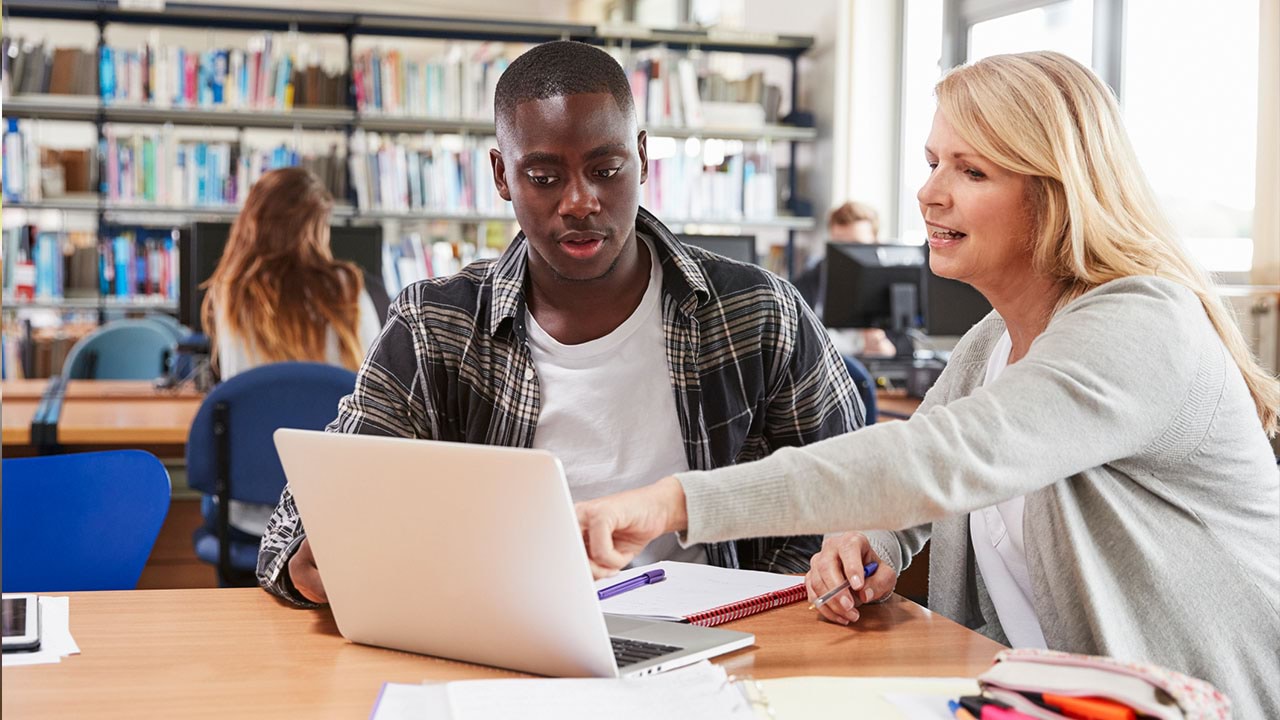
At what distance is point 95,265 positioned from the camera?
18.1ft

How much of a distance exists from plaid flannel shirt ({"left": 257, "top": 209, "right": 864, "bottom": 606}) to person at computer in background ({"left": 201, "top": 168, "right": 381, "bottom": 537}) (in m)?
1.39

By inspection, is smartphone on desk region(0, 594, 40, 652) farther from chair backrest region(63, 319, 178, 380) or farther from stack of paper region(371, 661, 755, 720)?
chair backrest region(63, 319, 178, 380)

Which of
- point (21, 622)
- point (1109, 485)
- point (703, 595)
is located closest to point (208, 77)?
point (21, 622)

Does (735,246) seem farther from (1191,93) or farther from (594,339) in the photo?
(594,339)

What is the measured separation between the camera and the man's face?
1.47 metres

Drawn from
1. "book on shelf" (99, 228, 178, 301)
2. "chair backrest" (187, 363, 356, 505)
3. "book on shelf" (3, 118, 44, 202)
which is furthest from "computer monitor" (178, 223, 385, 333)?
"book on shelf" (3, 118, 44, 202)

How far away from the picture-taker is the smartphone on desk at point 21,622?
3.56ft

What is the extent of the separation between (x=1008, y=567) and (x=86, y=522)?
123 cm

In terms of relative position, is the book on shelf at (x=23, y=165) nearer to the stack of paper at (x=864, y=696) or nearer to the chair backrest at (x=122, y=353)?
the chair backrest at (x=122, y=353)

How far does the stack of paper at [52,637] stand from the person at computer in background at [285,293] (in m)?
1.68

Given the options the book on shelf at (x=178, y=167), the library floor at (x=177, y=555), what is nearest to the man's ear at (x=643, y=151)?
the library floor at (x=177, y=555)

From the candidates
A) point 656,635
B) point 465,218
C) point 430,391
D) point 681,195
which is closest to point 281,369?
point 430,391

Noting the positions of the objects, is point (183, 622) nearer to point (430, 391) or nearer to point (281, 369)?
point (430, 391)

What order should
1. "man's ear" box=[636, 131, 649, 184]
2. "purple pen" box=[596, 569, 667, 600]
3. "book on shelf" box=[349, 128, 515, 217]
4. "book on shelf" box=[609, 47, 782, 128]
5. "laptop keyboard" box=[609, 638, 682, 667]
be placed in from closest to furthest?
"laptop keyboard" box=[609, 638, 682, 667], "purple pen" box=[596, 569, 667, 600], "man's ear" box=[636, 131, 649, 184], "book on shelf" box=[349, 128, 515, 217], "book on shelf" box=[609, 47, 782, 128]
